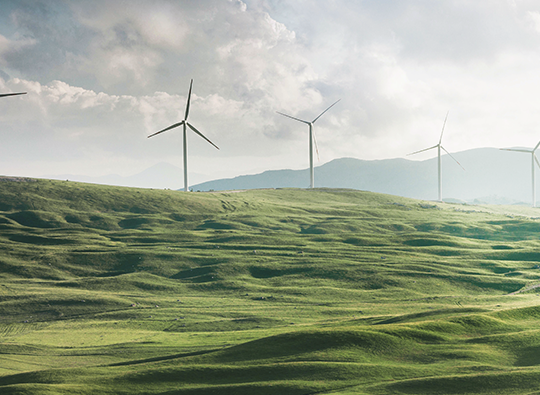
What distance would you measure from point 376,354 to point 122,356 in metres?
24.5

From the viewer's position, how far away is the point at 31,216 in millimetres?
135250

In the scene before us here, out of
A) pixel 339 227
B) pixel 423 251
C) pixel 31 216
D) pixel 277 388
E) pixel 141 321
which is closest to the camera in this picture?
pixel 277 388

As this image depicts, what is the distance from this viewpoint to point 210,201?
178750 millimetres

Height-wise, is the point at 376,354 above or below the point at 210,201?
below

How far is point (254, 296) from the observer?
82125 millimetres

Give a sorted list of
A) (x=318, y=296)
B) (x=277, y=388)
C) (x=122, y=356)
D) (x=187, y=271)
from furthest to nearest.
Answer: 1. (x=187, y=271)
2. (x=318, y=296)
3. (x=122, y=356)
4. (x=277, y=388)

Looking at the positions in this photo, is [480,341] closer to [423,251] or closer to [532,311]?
[532,311]

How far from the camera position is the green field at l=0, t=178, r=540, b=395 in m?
28.1

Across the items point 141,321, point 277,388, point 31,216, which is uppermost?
point 31,216

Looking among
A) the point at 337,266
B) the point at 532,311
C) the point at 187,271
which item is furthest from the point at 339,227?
the point at 532,311

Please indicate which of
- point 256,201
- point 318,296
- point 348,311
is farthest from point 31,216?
point 348,311

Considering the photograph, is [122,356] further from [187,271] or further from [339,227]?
[339,227]

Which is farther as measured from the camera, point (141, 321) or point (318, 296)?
point (318, 296)

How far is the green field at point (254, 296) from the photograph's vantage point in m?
28.1
